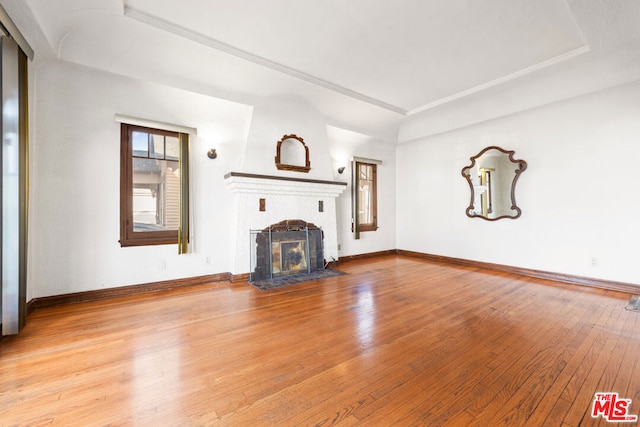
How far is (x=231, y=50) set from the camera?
3.29 m

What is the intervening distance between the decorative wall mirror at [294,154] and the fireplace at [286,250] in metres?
0.96

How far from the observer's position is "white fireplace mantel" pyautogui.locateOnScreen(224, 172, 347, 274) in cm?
412

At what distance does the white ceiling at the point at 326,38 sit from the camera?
2.62m

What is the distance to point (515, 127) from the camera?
4.68 meters

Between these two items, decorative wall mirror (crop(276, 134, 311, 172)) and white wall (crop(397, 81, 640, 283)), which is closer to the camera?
white wall (crop(397, 81, 640, 283))

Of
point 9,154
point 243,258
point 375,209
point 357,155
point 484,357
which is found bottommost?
point 484,357

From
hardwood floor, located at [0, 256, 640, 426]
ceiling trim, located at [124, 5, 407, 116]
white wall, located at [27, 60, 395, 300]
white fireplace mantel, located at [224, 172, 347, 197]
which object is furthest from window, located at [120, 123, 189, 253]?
ceiling trim, located at [124, 5, 407, 116]

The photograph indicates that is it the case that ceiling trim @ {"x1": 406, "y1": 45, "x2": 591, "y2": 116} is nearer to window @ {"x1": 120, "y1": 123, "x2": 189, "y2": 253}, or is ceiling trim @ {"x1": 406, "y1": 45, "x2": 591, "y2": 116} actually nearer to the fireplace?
the fireplace

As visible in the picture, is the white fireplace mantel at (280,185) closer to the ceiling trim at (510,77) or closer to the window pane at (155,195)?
the window pane at (155,195)

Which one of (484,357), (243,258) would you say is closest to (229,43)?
(243,258)

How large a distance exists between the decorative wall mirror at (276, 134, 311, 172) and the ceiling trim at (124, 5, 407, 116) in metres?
1.02

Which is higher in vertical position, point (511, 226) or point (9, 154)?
point (9, 154)

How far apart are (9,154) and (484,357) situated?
4.27 meters

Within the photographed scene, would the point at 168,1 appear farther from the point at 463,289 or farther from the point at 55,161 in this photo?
the point at 463,289
